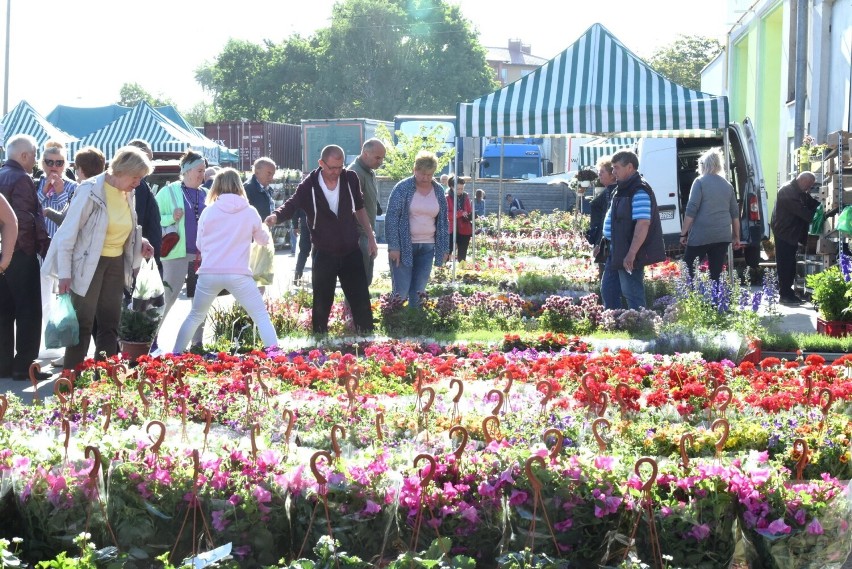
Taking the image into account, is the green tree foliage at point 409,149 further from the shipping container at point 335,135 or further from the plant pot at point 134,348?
the plant pot at point 134,348

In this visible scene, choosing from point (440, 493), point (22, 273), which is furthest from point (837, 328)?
point (440, 493)

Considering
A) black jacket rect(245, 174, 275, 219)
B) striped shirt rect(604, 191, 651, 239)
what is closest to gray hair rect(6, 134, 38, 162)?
black jacket rect(245, 174, 275, 219)

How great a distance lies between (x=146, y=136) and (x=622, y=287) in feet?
78.7

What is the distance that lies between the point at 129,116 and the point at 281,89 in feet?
151

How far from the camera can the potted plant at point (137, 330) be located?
8844 millimetres

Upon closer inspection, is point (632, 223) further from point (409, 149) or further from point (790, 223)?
point (409, 149)

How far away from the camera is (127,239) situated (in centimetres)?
823

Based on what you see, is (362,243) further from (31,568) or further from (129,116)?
(129,116)

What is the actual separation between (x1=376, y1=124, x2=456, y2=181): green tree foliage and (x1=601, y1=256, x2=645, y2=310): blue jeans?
22465 mm

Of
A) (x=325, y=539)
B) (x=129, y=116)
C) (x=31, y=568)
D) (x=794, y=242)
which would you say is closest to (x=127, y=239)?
(x=31, y=568)

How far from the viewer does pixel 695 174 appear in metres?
16.7

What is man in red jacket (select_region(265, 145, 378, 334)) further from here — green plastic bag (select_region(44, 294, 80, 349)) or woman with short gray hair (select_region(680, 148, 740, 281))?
woman with short gray hair (select_region(680, 148, 740, 281))

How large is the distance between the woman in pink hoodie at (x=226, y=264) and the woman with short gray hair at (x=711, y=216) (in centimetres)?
490

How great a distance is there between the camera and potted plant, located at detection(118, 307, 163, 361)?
8.84 m
